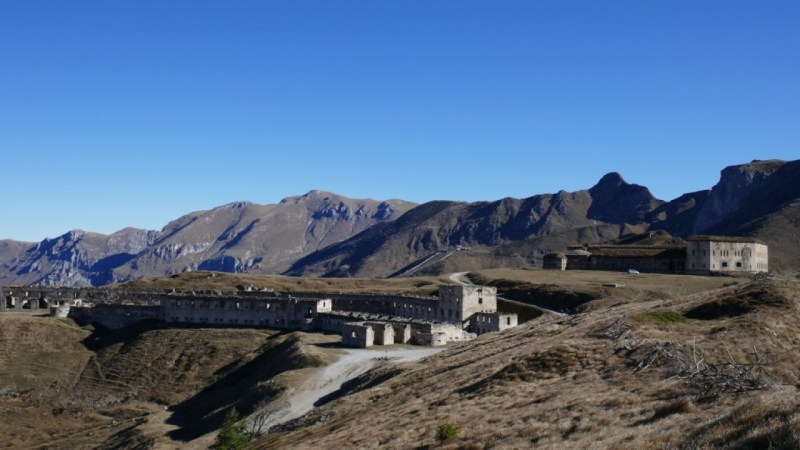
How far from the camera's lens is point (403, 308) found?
11588cm

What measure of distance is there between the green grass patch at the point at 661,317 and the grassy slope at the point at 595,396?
0.14 metres

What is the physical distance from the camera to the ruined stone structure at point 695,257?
135750mm

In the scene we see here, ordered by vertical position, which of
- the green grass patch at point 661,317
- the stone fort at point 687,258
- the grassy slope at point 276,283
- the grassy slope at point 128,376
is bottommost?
the grassy slope at point 128,376

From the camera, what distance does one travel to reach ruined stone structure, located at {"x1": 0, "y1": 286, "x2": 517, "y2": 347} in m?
91.8

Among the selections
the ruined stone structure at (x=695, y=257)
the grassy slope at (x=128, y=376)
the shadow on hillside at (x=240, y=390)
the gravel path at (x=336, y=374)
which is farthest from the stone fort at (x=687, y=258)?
the shadow on hillside at (x=240, y=390)

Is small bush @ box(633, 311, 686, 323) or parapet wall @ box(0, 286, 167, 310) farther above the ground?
small bush @ box(633, 311, 686, 323)

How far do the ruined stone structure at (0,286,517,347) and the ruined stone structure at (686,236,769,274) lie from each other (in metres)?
50.5

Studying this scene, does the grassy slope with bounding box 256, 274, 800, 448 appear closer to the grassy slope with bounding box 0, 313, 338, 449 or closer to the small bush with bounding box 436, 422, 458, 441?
the small bush with bounding box 436, 422, 458, 441

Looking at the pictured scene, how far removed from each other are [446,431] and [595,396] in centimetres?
663

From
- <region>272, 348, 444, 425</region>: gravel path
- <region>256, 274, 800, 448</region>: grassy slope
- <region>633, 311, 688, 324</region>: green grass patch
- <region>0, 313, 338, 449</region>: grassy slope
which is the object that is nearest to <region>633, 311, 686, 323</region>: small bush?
<region>633, 311, 688, 324</region>: green grass patch

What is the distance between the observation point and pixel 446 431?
3120 cm

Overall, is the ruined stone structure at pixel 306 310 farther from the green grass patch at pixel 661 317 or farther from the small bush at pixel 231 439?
the small bush at pixel 231 439

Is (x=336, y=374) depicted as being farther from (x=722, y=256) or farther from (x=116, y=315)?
(x=722, y=256)

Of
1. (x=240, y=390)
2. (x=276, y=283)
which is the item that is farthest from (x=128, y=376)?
(x=276, y=283)
